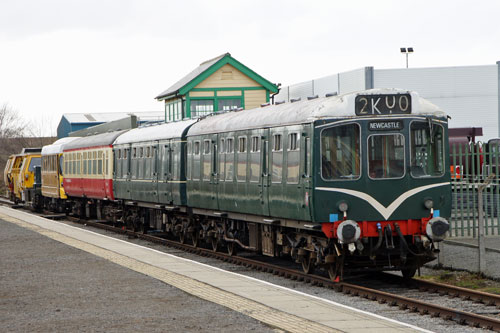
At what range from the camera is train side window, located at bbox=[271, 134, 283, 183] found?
51.4 ft

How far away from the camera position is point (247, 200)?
17.5 m

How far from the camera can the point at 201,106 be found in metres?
38.2

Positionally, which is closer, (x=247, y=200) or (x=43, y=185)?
(x=247, y=200)

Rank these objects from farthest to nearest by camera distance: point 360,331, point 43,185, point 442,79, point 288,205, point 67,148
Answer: point 442,79 < point 43,185 < point 67,148 < point 288,205 < point 360,331

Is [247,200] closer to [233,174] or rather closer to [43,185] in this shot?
[233,174]

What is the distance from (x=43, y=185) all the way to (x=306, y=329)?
35.4 meters

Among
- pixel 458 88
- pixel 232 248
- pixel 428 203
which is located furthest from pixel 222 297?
pixel 458 88

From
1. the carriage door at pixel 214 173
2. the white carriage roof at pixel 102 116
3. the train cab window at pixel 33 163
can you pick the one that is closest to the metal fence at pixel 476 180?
the carriage door at pixel 214 173

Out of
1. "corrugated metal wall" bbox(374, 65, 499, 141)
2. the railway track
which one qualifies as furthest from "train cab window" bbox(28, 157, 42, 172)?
the railway track

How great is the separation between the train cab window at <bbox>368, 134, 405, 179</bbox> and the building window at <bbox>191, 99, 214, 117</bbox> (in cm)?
2429

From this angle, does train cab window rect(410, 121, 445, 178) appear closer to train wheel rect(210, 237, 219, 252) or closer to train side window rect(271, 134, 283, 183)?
train side window rect(271, 134, 283, 183)

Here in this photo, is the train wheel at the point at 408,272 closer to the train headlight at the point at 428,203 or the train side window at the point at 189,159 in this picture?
the train headlight at the point at 428,203

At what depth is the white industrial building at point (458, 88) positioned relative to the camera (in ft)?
157

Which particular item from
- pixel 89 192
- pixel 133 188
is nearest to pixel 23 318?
pixel 133 188
